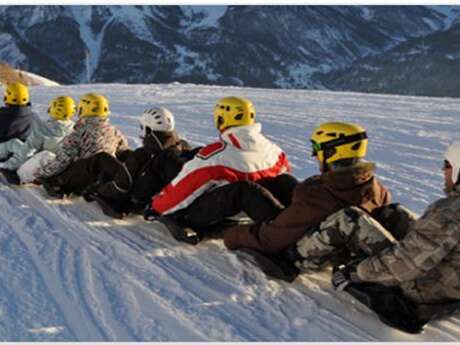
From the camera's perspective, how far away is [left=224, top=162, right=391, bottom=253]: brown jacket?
4.08m

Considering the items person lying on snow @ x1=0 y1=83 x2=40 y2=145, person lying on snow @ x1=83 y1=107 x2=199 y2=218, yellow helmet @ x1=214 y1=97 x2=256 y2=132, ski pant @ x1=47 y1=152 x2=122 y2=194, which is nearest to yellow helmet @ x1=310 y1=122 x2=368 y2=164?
yellow helmet @ x1=214 y1=97 x2=256 y2=132

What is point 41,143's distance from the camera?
7047mm

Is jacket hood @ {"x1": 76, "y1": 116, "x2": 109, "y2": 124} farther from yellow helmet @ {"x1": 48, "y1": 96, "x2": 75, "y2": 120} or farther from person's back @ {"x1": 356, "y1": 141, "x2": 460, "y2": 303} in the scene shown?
person's back @ {"x1": 356, "y1": 141, "x2": 460, "y2": 303}

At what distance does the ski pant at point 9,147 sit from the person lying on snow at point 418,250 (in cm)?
466

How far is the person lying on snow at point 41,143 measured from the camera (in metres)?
6.89

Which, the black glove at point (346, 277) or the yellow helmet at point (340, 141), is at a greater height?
the yellow helmet at point (340, 141)

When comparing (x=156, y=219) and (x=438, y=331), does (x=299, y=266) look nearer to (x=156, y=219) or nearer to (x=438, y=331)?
(x=438, y=331)

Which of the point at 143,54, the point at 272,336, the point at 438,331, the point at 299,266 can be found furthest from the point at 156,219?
the point at 143,54

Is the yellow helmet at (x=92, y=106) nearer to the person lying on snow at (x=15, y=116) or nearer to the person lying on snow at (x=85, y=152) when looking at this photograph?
the person lying on snow at (x=85, y=152)

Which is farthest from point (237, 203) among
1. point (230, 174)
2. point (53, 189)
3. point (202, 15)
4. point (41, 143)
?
point (202, 15)

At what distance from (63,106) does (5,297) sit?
3184 mm

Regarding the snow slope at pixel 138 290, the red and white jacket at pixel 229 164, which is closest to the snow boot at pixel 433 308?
the snow slope at pixel 138 290

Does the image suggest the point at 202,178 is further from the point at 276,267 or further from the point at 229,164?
the point at 276,267

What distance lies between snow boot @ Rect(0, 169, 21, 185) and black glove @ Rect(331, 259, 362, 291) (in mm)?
4397
